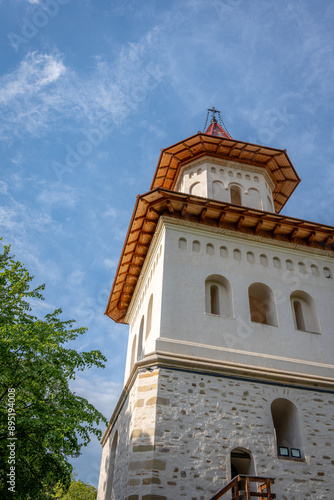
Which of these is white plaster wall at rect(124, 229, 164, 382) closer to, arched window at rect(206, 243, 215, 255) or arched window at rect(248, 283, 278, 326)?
arched window at rect(206, 243, 215, 255)

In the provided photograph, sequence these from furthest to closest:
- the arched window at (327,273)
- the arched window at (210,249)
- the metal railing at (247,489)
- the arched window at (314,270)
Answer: the arched window at (327,273)
the arched window at (314,270)
the arched window at (210,249)
the metal railing at (247,489)

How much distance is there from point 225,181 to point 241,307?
6253mm

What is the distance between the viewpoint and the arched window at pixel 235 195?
1700 centimetres

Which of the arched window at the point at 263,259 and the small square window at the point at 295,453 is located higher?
the arched window at the point at 263,259

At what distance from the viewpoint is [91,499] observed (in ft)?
77.2

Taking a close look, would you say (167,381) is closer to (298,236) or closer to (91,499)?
(298,236)

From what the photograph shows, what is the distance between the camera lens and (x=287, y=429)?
10766 millimetres

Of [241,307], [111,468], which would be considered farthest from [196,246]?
[111,468]

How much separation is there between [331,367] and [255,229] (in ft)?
16.1

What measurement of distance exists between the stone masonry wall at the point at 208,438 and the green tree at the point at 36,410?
1.44 metres

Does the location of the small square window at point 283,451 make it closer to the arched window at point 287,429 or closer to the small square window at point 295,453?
the arched window at point 287,429

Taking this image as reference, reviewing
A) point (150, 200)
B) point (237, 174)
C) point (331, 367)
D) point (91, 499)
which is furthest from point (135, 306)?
point (91, 499)

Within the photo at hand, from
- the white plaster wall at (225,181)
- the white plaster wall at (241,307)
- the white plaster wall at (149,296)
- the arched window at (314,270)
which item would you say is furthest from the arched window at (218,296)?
the white plaster wall at (225,181)

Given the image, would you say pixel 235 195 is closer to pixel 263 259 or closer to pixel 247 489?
pixel 263 259
